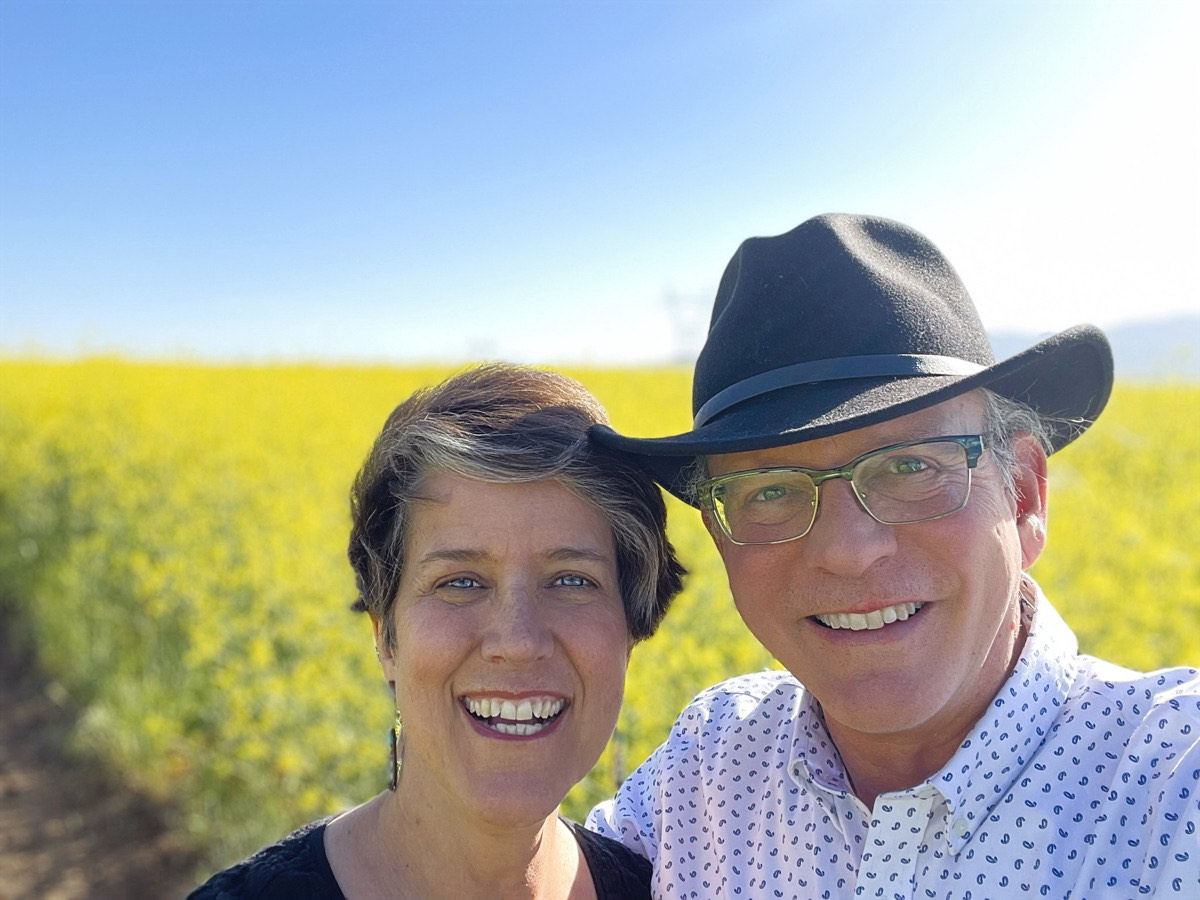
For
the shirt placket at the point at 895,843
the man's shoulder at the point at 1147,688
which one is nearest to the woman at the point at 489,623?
the shirt placket at the point at 895,843

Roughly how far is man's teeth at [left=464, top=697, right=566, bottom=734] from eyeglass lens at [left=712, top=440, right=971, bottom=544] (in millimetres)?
471

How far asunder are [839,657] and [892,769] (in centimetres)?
24

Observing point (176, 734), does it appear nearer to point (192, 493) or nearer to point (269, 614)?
point (269, 614)

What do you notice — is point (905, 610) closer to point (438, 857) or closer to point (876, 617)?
point (876, 617)

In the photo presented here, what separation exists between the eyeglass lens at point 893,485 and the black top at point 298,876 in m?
0.87

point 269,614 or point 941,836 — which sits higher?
point 941,836


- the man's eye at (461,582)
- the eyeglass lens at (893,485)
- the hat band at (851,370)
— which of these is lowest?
the man's eye at (461,582)

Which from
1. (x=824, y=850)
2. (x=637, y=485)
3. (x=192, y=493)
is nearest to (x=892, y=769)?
(x=824, y=850)

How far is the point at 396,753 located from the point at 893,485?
115 cm

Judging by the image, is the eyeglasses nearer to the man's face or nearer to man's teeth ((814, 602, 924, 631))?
the man's face

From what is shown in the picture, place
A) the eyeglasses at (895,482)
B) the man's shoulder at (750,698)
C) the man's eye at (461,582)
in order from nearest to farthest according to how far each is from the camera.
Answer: the eyeglasses at (895,482) < the man's eye at (461,582) < the man's shoulder at (750,698)

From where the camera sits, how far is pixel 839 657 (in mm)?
1482

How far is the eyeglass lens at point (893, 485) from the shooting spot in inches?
56.9

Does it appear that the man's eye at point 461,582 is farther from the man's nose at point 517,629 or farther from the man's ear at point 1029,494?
the man's ear at point 1029,494
